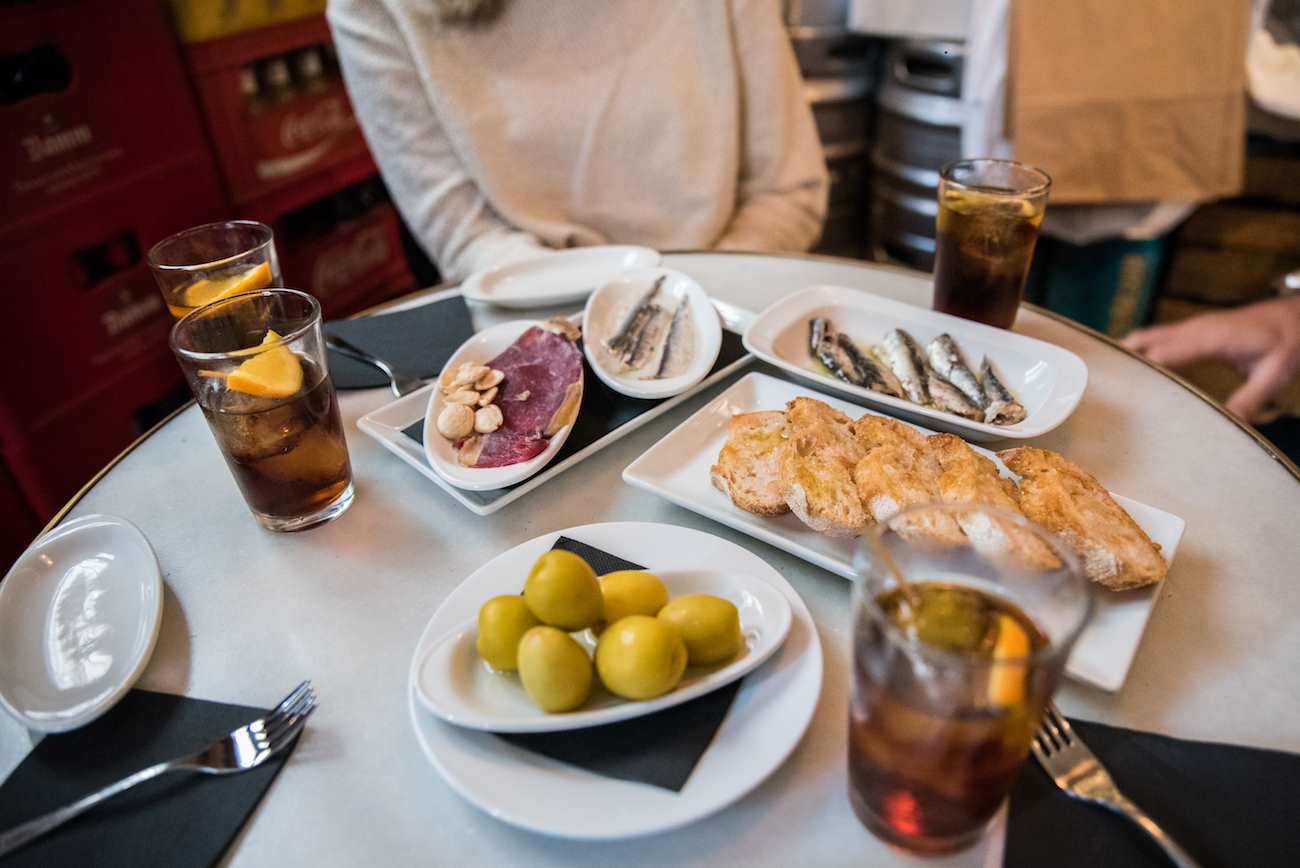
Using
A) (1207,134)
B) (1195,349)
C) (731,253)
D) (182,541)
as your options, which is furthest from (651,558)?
(1207,134)

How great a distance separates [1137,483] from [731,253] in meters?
0.86

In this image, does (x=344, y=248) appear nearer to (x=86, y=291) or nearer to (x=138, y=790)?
(x=86, y=291)

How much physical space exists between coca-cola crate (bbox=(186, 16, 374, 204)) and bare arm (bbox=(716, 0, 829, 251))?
150cm

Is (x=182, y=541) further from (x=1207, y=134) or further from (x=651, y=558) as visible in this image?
(x=1207, y=134)

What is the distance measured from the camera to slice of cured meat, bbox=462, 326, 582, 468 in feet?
3.19

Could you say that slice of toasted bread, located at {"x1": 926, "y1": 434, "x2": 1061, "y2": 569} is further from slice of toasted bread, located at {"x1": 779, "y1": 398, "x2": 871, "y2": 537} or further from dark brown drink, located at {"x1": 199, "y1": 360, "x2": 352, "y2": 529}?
dark brown drink, located at {"x1": 199, "y1": 360, "x2": 352, "y2": 529}

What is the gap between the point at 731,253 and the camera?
5.18ft

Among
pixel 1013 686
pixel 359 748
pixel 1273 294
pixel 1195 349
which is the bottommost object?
pixel 1273 294

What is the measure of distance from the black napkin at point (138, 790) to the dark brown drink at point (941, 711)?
0.49m

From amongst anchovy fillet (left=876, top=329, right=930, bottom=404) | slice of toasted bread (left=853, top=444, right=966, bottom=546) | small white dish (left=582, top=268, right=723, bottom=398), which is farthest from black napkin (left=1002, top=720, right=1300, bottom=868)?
small white dish (left=582, top=268, right=723, bottom=398)

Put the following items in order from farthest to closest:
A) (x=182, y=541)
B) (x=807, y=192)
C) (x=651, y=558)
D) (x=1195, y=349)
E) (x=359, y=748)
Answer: (x=807, y=192)
(x=1195, y=349)
(x=182, y=541)
(x=651, y=558)
(x=359, y=748)

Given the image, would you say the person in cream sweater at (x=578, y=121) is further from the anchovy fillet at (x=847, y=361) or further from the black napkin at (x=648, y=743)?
the black napkin at (x=648, y=743)

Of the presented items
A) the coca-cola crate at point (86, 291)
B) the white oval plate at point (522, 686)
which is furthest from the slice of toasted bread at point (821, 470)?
the coca-cola crate at point (86, 291)

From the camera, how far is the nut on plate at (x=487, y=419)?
1.00 meters
